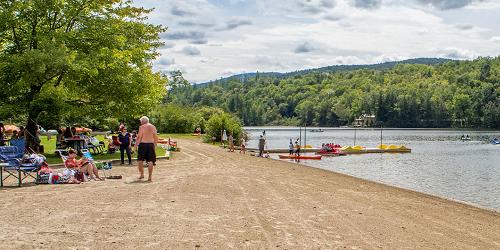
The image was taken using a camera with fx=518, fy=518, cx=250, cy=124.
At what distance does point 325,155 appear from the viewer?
56.3 meters

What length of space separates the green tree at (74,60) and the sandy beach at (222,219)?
10.5m

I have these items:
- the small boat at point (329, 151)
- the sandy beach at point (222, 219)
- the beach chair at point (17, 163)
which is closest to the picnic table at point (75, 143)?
the beach chair at point (17, 163)

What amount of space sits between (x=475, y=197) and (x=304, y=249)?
1972 cm

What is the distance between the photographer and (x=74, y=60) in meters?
24.7

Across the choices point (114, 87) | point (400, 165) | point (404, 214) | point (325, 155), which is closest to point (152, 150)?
point (404, 214)

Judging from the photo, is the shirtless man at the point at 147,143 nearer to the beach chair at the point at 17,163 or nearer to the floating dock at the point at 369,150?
the beach chair at the point at 17,163

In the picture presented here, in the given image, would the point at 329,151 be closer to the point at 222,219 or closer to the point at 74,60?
the point at 74,60

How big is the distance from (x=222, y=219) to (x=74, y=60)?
17.0 m

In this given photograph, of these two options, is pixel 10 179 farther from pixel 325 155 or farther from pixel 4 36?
pixel 325 155

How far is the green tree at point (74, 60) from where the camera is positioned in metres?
24.0

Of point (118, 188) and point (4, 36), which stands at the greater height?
point (4, 36)

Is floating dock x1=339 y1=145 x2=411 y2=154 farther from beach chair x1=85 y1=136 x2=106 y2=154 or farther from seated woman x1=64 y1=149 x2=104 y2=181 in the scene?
seated woman x1=64 y1=149 x2=104 y2=181

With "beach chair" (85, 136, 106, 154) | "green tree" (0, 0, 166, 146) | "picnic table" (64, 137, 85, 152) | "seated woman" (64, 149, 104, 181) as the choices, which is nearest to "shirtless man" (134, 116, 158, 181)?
"seated woman" (64, 149, 104, 181)

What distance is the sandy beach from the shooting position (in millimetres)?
8594
